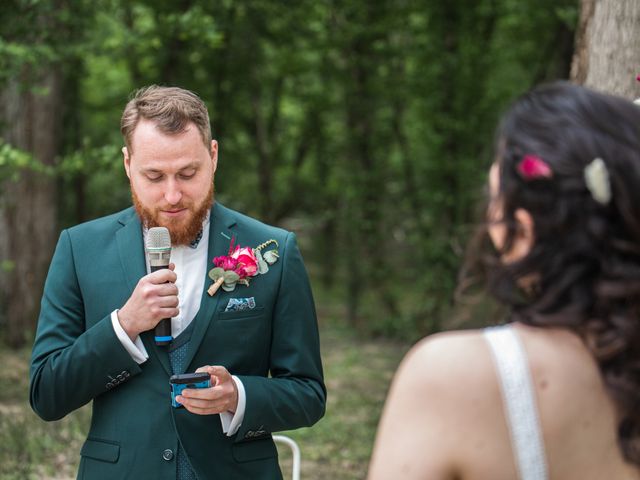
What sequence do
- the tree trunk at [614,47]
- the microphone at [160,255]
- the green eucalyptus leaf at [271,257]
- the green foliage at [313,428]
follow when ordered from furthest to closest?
the green foliage at [313,428] → the tree trunk at [614,47] → the green eucalyptus leaf at [271,257] → the microphone at [160,255]

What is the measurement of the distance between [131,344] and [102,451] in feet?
1.17

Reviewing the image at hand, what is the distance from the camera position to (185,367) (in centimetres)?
277

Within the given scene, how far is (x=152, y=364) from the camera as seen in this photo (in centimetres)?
277

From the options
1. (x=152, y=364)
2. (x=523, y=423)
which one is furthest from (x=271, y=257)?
(x=523, y=423)

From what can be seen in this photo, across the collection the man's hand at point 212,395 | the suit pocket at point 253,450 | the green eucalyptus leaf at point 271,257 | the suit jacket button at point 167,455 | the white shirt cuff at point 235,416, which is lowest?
the suit pocket at point 253,450

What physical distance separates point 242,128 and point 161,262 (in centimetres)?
1420

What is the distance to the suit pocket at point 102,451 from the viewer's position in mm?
2744

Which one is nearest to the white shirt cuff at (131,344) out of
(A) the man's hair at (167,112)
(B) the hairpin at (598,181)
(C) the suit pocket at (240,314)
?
(C) the suit pocket at (240,314)

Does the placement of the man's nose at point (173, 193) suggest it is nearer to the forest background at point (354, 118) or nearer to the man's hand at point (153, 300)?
the man's hand at point (153, 300)

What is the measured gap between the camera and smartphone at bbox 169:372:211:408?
254 cm

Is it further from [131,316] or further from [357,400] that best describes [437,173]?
[131,316]

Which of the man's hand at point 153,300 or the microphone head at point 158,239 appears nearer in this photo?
the man's hand at point 153,300

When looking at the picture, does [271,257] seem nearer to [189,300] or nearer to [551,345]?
[189,300]

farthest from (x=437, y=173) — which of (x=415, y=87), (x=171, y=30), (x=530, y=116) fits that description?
Result: (x=530, y=116)
